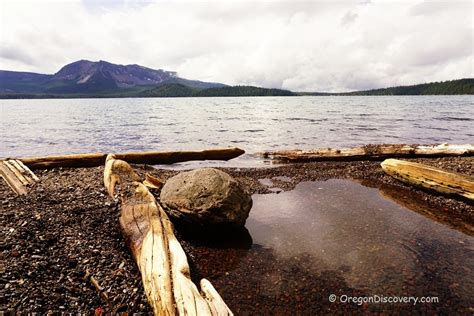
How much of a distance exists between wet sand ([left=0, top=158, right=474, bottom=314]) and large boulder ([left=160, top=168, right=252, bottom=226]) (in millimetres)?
602

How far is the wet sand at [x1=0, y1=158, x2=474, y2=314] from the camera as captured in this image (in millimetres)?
5164

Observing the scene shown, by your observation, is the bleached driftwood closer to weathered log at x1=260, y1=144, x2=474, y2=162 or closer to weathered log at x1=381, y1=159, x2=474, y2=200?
weathered log at x1=260, y1=144, x2=474, y2=162

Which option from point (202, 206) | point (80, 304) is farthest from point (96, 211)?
point (80, 304)

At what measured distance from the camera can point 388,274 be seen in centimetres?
645

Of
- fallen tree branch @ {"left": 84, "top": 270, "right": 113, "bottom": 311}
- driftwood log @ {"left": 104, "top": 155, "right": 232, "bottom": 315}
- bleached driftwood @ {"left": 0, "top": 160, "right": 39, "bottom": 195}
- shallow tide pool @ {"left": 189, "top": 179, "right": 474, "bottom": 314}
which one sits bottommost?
shallow tide pool @ {"left": 189, "top": 179, "right": 474, "bottom": 314}

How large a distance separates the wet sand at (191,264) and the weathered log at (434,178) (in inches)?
31.0

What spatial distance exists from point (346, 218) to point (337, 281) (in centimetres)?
353

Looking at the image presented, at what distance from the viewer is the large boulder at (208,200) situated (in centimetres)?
803

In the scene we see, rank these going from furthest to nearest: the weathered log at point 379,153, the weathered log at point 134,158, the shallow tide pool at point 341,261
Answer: the weathered log at point 379,153 < the weathered log at point 134,158 < the shallow tide pool at point 341,261

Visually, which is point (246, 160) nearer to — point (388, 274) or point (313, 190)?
point (313, 190)

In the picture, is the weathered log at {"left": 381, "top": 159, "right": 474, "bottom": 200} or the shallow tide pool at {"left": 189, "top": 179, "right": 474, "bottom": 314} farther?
the weathered log at {"left": 381, "top": 159, "right": 474, "bottom": 200}

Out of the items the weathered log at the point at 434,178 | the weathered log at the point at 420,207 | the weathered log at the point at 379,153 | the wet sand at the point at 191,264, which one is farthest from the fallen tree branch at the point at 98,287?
the weathered log at the point at 379,153

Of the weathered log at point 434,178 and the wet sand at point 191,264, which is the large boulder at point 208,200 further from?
the weathered log at point 434,178

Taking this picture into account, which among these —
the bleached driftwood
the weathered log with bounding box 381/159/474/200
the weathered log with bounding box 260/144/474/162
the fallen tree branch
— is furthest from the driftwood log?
the weathered log with bounding box 260/144/474/162
